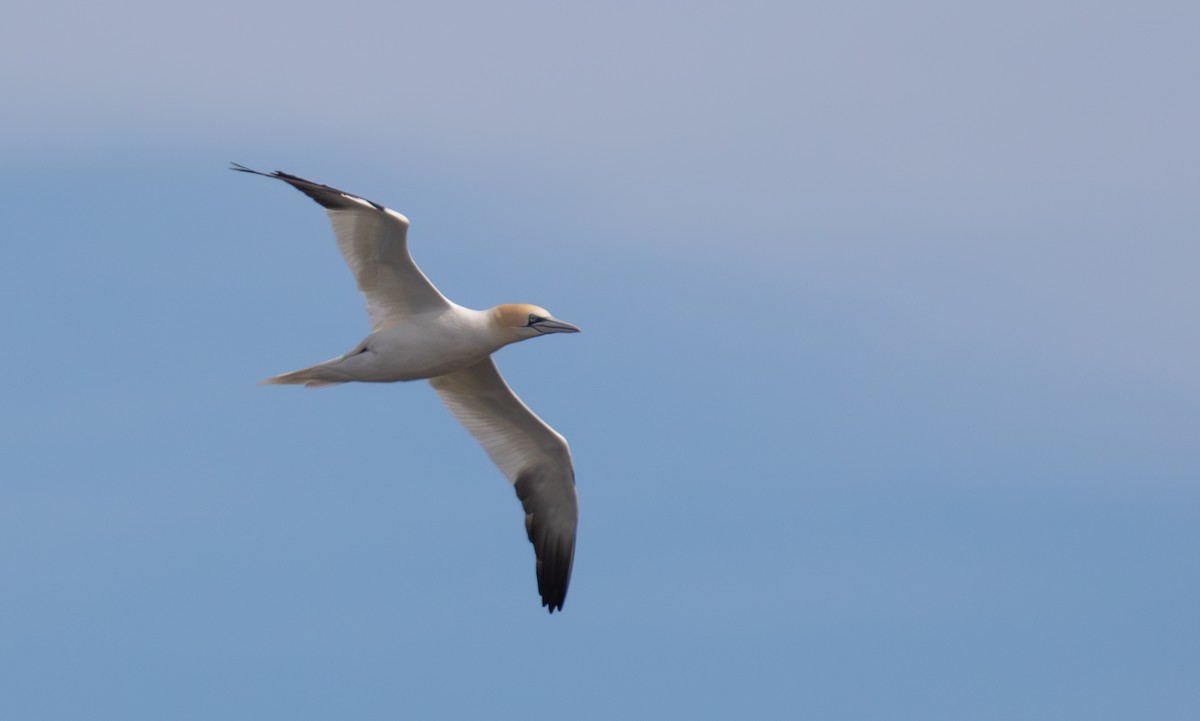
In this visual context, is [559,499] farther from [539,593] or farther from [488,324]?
[488,324]

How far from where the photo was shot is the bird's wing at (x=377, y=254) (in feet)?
54.2

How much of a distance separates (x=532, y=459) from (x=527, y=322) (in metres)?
2.41

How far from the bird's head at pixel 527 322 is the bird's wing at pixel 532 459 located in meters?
1.51

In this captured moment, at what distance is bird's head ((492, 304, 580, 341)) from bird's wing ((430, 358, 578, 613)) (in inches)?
59.6

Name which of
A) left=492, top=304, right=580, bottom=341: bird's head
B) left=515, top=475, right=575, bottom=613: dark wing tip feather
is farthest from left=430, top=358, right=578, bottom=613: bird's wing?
left=492, top=304, right=580, bottom=341: bird's head

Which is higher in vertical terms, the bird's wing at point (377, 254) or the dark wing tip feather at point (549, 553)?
the bird's wing at point (377, 254)

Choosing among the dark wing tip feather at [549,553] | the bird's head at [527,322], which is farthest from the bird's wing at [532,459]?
the bird's head at [527,322]

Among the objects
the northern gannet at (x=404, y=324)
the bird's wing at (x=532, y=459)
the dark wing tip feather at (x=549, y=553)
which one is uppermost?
the northern gannet at (x=404, y=324)

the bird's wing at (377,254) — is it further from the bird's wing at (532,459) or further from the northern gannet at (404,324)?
the bird's wing at (532,459)

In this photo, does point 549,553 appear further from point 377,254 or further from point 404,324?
point 377,254

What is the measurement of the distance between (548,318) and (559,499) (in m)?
2.77

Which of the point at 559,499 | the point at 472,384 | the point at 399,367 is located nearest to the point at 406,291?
the point at 399,367

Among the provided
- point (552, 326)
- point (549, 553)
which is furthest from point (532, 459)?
point (552, 326)

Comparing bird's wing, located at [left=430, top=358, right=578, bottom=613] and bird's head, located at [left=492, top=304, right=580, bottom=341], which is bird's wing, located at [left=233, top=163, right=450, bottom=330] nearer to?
bird's head, located at [left=492, top=304, right=580, bottom=341]
